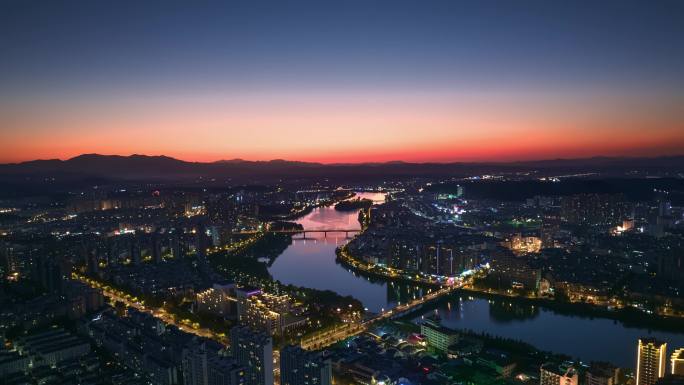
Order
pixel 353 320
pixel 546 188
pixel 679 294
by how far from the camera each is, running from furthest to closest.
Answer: pixel 546 188
pixel 679 294
pixel 353 320

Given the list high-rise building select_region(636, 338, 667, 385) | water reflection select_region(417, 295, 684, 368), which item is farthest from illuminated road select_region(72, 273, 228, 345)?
high-rise building select_region(636, 338, 667, 385)

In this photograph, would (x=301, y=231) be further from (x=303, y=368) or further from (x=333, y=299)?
(x=303, y=368)

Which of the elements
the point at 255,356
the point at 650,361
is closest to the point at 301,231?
the point at 255,356

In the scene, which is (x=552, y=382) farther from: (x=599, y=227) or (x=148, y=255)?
(x=599, y=227)

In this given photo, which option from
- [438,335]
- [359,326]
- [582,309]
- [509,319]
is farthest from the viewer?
[582,309]

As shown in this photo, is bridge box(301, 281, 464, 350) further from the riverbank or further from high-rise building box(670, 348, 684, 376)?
high-rise building box(670, 348, 684, 376)

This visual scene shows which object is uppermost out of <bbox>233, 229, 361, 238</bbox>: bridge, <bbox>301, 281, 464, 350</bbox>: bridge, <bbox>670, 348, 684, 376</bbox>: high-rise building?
<bbox>670, 348, 684, 376</bbox>: high-rise building

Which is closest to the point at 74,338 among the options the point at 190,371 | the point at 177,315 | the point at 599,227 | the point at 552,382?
the point at 177,315
